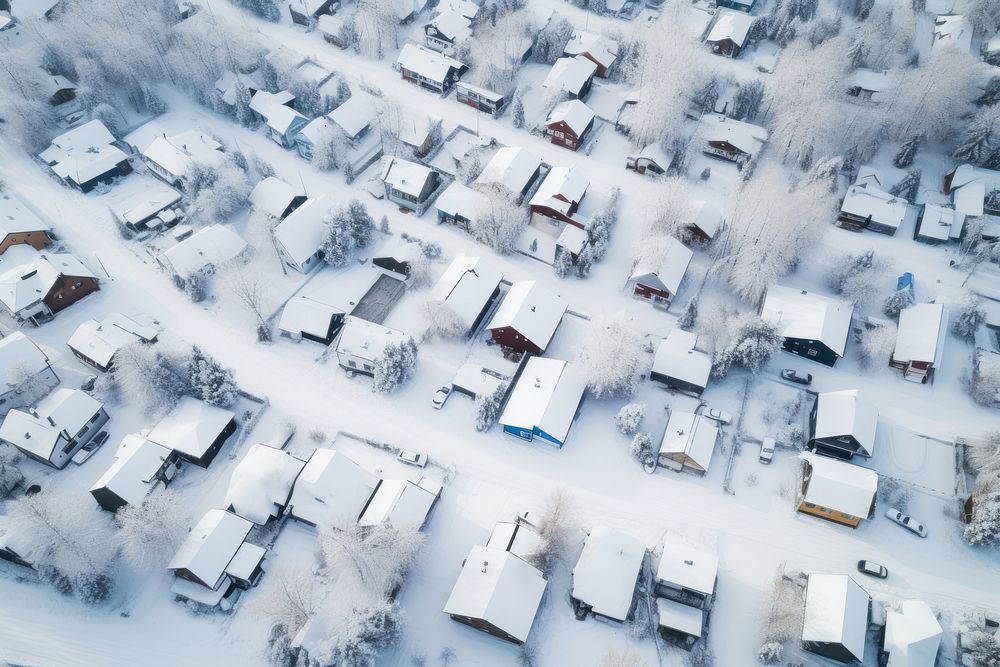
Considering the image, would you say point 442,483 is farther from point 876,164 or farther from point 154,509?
point 876,164

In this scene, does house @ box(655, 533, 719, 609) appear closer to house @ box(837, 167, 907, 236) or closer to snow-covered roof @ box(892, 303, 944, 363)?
snow-covered roof @ box(892, 303, 944, 363)

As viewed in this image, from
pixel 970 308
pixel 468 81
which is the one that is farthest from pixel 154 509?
pixel 970 308

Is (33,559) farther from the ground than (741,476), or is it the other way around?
(741,476)

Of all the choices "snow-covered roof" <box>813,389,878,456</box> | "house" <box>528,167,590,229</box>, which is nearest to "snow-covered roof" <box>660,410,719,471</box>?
"snow-covered roof" <box>813,389,878,456</box>

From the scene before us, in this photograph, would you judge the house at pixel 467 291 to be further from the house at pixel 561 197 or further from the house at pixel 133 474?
the house at pixel 133 474

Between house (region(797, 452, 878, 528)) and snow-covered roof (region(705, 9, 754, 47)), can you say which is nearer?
house (region(797, 452, 878, 528))

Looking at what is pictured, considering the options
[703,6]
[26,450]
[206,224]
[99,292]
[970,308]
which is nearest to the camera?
[26,450]
